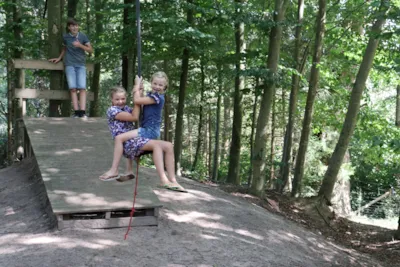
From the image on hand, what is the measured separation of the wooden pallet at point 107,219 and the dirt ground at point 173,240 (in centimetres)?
8

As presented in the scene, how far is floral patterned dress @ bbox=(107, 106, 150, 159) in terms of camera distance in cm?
595

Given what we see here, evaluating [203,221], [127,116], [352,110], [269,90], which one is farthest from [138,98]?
[352,110]

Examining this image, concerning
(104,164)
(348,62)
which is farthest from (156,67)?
(104,164)

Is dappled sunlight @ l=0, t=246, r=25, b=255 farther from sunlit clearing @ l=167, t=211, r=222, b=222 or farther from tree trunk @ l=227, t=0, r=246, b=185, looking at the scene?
tree trunk @ l=227, t=0, r=246, b=185

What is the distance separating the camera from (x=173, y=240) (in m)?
5.05

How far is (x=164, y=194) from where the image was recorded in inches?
270

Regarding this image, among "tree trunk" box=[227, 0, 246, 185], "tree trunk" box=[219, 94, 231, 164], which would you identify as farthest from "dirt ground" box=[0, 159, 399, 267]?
"tree trunk" box=[219, 94, 231, 164]

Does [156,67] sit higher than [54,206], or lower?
higher

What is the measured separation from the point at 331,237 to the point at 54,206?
6121 mm

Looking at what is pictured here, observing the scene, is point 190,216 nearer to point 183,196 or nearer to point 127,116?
point 183,196

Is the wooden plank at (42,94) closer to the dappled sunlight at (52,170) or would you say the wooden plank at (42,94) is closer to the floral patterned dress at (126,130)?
the dappled sunlight at (52,170)

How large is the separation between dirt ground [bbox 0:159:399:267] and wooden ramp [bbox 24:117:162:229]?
18 centimetres

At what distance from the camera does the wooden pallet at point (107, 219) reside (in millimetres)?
4988

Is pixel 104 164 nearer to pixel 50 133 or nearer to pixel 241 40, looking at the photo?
pixel 50 133
